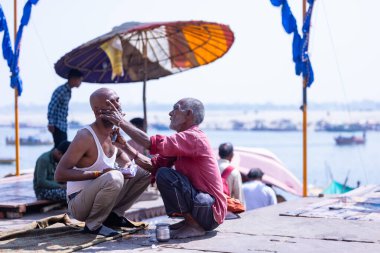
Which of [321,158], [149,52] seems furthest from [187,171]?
[321,158]

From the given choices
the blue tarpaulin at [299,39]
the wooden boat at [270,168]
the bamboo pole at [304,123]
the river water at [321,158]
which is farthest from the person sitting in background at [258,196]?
the river water at [321,158]

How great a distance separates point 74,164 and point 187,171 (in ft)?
2.86

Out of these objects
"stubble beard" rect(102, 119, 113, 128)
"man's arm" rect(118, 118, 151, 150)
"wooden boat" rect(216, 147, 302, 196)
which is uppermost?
"stubble beard" rect(102, 119, 113, 128)

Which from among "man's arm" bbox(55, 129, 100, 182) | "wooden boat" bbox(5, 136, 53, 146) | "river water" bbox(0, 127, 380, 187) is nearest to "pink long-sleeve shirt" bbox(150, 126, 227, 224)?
"man's arm" bbox(55, 129, 100, 182)

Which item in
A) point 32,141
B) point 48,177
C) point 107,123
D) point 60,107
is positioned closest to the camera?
point 107,123

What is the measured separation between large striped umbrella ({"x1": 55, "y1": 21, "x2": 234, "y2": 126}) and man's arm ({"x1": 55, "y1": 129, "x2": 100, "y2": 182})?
424cm

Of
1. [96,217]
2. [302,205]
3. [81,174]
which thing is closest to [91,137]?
[81,174]

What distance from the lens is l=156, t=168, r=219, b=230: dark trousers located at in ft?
16.3

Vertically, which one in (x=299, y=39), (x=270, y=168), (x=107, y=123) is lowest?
(x=270, y=168)

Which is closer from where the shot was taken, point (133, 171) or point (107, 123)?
point (107, 123)

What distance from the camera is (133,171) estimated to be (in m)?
5.19

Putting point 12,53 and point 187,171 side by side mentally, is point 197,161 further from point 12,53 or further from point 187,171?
point 12,53

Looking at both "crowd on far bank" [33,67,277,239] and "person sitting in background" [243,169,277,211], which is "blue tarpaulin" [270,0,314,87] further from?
"crowd on far bank" [33,67,277,239]

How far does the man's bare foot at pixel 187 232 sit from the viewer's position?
202 inches
